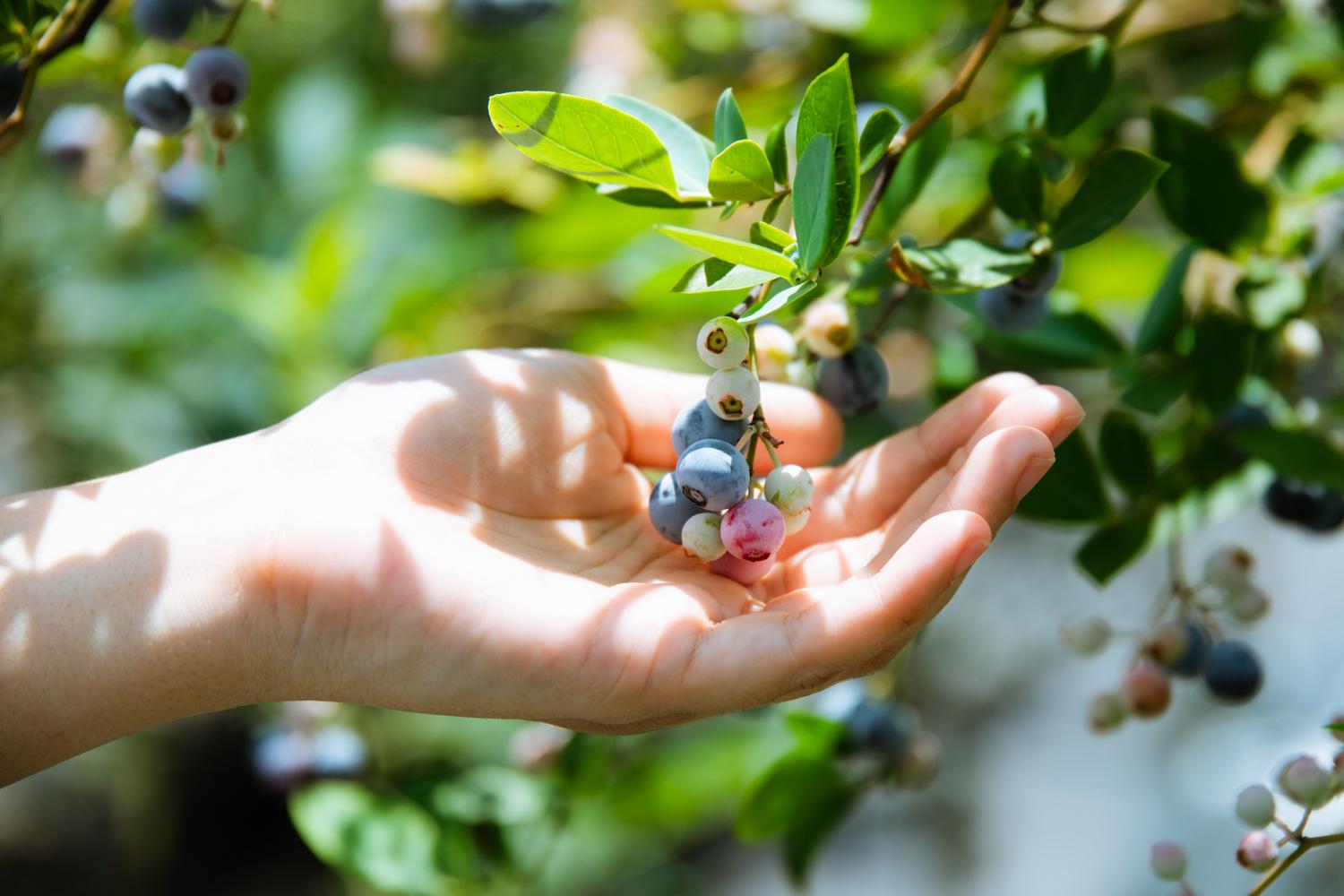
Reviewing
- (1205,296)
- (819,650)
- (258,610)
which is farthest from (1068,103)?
(258,610)

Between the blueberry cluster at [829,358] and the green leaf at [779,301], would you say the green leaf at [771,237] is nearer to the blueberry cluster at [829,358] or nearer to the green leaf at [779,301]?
the green leaf at [779,301]

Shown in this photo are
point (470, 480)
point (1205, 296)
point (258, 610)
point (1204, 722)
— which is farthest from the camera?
point (1204, 722)

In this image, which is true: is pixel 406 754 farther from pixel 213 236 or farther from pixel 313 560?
pixel 313 560

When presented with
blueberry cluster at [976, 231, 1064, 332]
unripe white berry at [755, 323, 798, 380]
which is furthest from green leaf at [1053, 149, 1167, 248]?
unripe white berry at [755, 323, 798, 380]

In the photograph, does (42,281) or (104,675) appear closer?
(104,675)

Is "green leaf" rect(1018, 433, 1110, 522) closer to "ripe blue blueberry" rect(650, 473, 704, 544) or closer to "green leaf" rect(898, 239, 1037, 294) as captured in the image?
"green leaf" rect(898, 239, 1037, 294)

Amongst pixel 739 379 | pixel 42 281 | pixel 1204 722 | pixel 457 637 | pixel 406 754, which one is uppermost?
pixel 739 379

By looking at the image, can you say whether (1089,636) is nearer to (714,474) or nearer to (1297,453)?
(1297,453)

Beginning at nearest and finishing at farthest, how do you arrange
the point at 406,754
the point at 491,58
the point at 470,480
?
the point at 470,480
the point at 406,754
the point at 491,58

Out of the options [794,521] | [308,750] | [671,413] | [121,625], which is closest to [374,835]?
[308,750]
